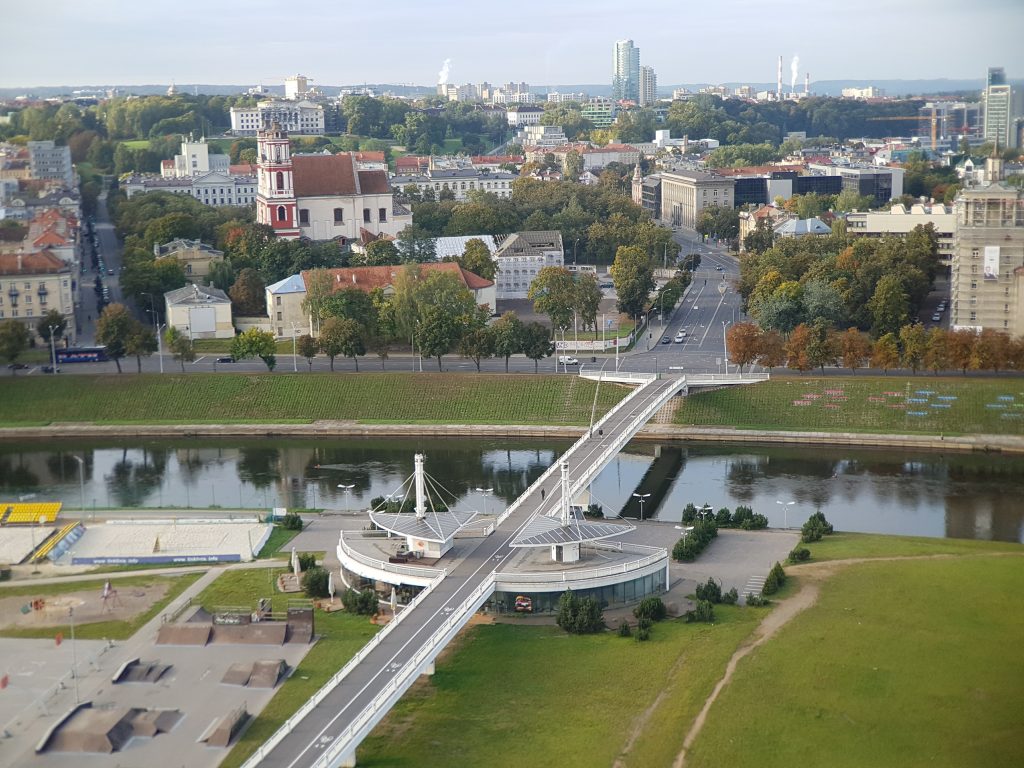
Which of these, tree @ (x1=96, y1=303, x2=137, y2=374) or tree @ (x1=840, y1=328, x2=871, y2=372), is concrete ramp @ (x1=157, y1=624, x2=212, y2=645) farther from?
tree @ (x1=840, y1=328, x2=871, y2=372)

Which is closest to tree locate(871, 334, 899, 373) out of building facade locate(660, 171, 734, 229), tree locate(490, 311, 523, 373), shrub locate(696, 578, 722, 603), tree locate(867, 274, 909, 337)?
tree locate(867, 274, 909, 337)

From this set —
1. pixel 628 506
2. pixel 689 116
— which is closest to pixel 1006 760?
pixel 628 506

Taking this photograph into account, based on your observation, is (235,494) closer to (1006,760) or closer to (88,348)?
(88,348)

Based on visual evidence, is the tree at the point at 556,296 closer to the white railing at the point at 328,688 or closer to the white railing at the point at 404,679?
the white railing at the point at 404,679

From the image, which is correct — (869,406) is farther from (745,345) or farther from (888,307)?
(888,307)

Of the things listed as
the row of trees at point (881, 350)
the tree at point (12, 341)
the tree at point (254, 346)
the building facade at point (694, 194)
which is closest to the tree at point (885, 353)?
the row of trees at point (881, 350)

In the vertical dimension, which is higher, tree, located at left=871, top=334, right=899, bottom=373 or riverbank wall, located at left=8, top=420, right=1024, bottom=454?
tree, located at left=871, top=334, right=899, bottom=373
